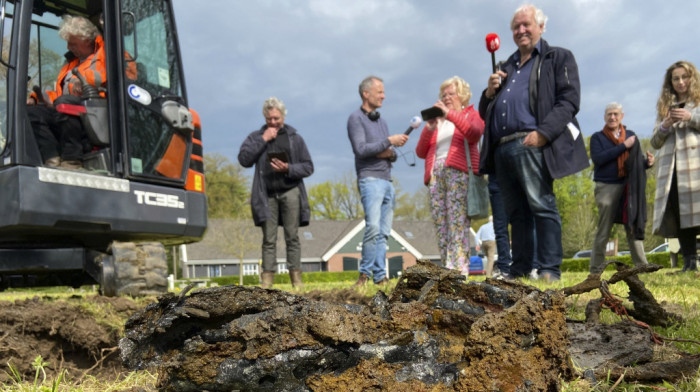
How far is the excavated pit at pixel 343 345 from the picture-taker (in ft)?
4.03

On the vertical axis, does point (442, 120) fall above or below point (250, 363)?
above

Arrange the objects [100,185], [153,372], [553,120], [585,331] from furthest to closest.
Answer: [100,185] < [553,120] < [585,331] < [153,372]

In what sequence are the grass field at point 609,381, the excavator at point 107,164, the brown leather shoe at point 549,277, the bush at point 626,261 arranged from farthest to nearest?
the bush at point 626,261
the excavator at point 107,164
the brown leather shoe at point 549,277
the grass field at point 609,381

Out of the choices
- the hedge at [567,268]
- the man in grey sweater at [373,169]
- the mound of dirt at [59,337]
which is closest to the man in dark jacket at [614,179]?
the man in grey sweater at [373,169]

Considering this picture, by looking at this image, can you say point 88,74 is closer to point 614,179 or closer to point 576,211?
point 614,179

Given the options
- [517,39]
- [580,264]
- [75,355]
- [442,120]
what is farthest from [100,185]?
[580,264]

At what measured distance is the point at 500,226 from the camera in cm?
601

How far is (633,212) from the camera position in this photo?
6.56 meters

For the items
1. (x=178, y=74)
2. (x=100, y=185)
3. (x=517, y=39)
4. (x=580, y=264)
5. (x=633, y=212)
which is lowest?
(x=580, y=264)

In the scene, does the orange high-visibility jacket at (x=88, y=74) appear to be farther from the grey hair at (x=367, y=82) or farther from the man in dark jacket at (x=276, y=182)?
the grey hair at (x=367, y=82)

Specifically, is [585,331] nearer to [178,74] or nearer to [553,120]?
[553,120]

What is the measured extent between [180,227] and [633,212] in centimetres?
534

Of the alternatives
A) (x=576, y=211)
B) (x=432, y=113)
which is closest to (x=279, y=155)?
(x=432, y=113)

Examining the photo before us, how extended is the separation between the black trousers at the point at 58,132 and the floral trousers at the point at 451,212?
11.5 feet
